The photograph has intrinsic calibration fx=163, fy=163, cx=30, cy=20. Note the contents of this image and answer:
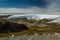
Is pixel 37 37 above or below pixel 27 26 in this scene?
below

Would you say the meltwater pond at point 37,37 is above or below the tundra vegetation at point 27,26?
below

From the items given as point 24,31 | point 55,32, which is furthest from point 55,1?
point 24,31

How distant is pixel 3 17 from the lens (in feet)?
7.97

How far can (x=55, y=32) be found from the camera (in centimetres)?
245

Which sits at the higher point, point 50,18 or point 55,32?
point 50,18

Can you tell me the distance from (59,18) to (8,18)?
772 millimetres

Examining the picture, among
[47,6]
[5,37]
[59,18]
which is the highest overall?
[47,6]

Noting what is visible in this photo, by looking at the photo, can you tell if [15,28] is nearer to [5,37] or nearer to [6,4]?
[5,37]

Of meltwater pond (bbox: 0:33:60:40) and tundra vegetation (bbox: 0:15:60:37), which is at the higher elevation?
tundra vegetation (bbox: 0:15:60:37)

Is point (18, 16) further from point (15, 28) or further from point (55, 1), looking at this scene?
point (55, 1)

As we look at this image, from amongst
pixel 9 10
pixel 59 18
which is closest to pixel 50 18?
pixel 59 18

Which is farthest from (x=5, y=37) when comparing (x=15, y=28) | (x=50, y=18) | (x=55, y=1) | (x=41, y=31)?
(x=55, y=1)

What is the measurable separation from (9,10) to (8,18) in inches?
4.8

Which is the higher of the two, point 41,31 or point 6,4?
point 6,4
